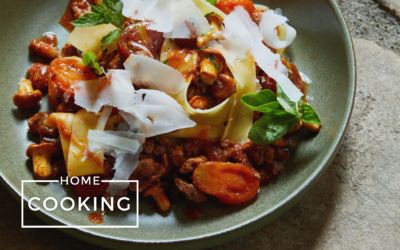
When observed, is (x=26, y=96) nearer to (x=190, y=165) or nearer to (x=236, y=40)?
(x=190, y=165)

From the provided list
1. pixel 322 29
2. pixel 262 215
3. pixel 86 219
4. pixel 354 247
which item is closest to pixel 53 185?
pixel 86 219

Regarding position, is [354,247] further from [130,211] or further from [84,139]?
[84,139]

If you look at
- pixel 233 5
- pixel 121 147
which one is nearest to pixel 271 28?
pixel 233 5

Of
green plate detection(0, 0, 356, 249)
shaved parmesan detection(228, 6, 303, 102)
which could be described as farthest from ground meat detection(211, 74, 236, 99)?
green plate detection(0, 0, 356, 249)

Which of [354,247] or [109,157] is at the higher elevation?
[109,157]

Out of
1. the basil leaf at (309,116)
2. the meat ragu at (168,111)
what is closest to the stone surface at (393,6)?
the meat ragu at (168,111)
